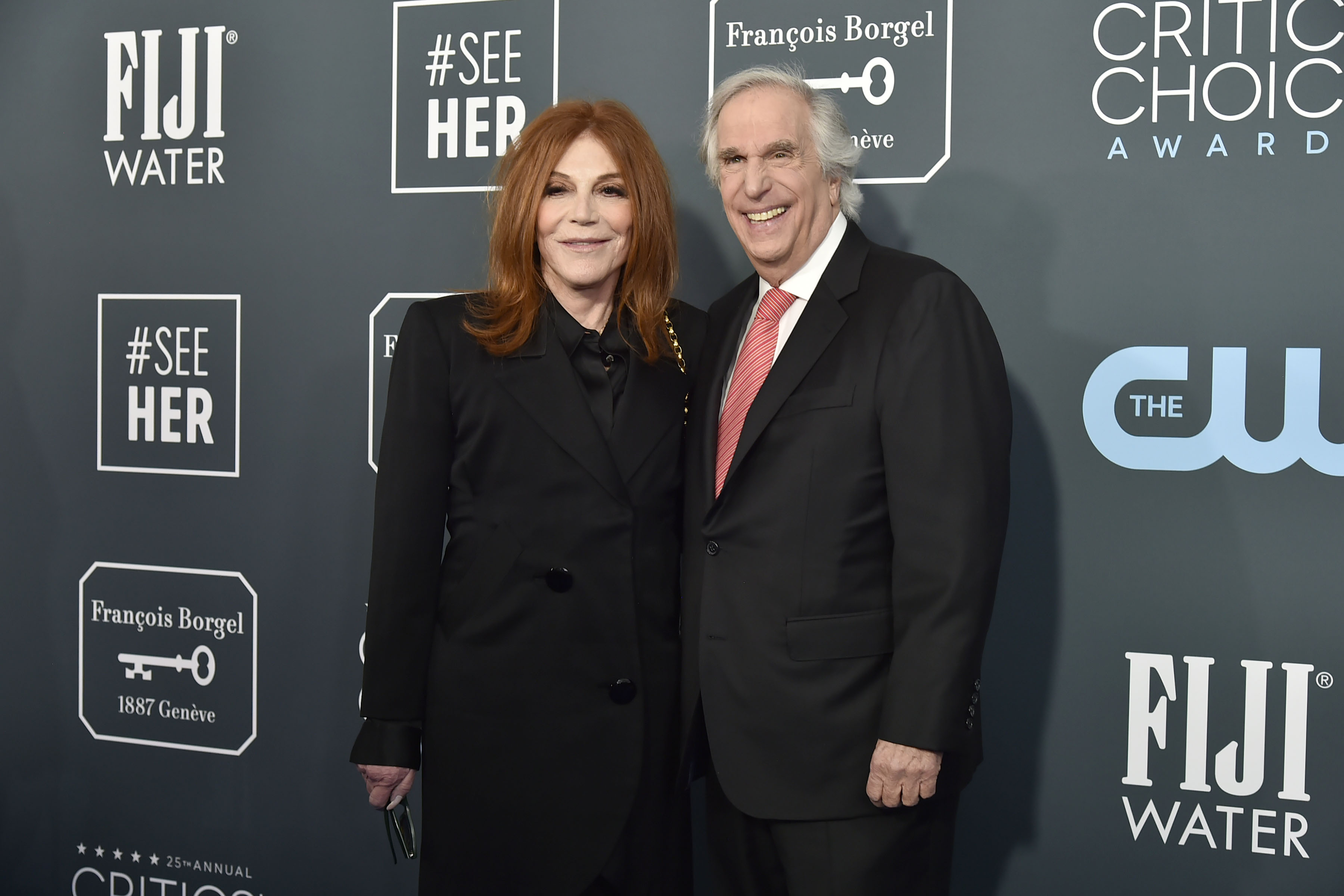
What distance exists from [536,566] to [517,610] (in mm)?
72

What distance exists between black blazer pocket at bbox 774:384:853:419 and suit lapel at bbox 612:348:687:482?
20 cm

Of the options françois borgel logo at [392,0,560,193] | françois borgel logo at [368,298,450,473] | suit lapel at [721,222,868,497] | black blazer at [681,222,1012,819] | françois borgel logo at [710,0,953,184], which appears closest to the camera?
black blazer at [681,222,1012,819]

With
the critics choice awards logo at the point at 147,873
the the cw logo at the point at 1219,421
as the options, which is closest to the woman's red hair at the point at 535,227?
the the cw logo at the point at 1219,421

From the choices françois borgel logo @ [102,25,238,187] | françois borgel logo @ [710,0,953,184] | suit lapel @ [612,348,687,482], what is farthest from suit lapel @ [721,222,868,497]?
françois borgel logo @ [102,25,238,187]

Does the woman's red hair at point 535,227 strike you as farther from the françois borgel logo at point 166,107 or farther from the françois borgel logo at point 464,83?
the françois borgel logo at point 166,107

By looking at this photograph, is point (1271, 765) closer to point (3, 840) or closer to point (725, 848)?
point (725, 848)

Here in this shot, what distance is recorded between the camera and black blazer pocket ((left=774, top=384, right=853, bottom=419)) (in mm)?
1567

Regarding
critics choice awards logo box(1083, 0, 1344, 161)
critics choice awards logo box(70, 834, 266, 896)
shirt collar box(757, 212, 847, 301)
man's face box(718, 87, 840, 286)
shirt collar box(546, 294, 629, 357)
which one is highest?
critics choice awards logo box(1083, 0, 1344, 161)

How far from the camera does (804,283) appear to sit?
1716 mm

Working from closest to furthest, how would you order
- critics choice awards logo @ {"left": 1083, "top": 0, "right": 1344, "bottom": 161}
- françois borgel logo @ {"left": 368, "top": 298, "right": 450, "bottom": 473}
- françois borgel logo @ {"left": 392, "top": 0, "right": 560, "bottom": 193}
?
critics choice awards logo @ {"left": 1083, "top": 0, "right": 1344, "bottom": 161}, françois borgel logo @ {"left": 392, "top": 0, "right": 560, "bottom": 193}, françois borgel logo @ {"left": 368, "top": 298, "right": 450, "bottom": 473}

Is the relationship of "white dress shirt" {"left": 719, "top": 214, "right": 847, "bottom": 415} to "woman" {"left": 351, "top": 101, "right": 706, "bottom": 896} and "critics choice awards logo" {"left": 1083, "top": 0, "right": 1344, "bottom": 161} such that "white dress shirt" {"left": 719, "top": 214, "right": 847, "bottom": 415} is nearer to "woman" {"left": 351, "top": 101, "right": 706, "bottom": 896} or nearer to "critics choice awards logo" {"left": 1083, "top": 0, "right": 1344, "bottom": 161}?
"woman" {"left": 351, "top": 101, "right": 706, "bottom": 896}

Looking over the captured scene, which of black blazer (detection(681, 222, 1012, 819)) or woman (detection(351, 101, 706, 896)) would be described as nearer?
black blazer (detection(681, 222, 1012, 819))

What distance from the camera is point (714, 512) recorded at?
5.37 feet

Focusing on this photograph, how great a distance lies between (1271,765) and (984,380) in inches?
42.9
